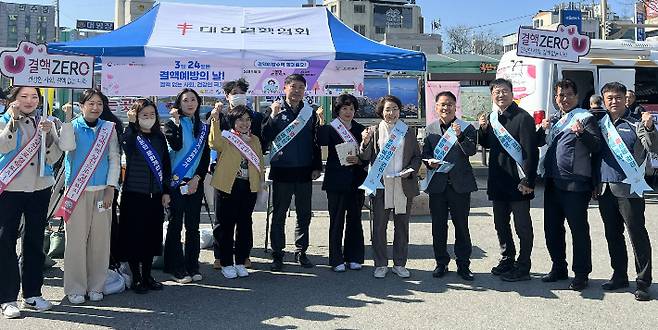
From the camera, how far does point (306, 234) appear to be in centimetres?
574

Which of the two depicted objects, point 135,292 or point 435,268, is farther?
point 435,268

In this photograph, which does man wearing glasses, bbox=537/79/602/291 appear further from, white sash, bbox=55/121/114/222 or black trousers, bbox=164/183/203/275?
white sash, bbox=55/121/114/222

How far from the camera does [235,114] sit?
5.32 meters

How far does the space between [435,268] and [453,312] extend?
114cm

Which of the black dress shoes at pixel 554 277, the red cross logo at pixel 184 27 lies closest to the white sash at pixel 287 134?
the black dress shoes at pixel 554 277

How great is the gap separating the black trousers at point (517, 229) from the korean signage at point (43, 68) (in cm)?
378

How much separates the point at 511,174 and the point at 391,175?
41.5 inches

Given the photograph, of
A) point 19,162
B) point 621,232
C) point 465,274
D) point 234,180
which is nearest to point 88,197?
point 19,162

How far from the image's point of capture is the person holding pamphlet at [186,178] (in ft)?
16.4

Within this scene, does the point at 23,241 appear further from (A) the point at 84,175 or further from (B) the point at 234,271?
(B) the point at 234,271

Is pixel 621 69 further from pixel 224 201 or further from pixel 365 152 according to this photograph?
pixel 224 201

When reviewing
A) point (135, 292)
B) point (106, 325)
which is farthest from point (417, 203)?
point (106, 325)

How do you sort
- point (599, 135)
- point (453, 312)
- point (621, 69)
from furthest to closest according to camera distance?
point (621, 69) < point (599, 135) < point (453, 312)

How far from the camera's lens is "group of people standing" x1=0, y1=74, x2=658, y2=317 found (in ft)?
14.4
